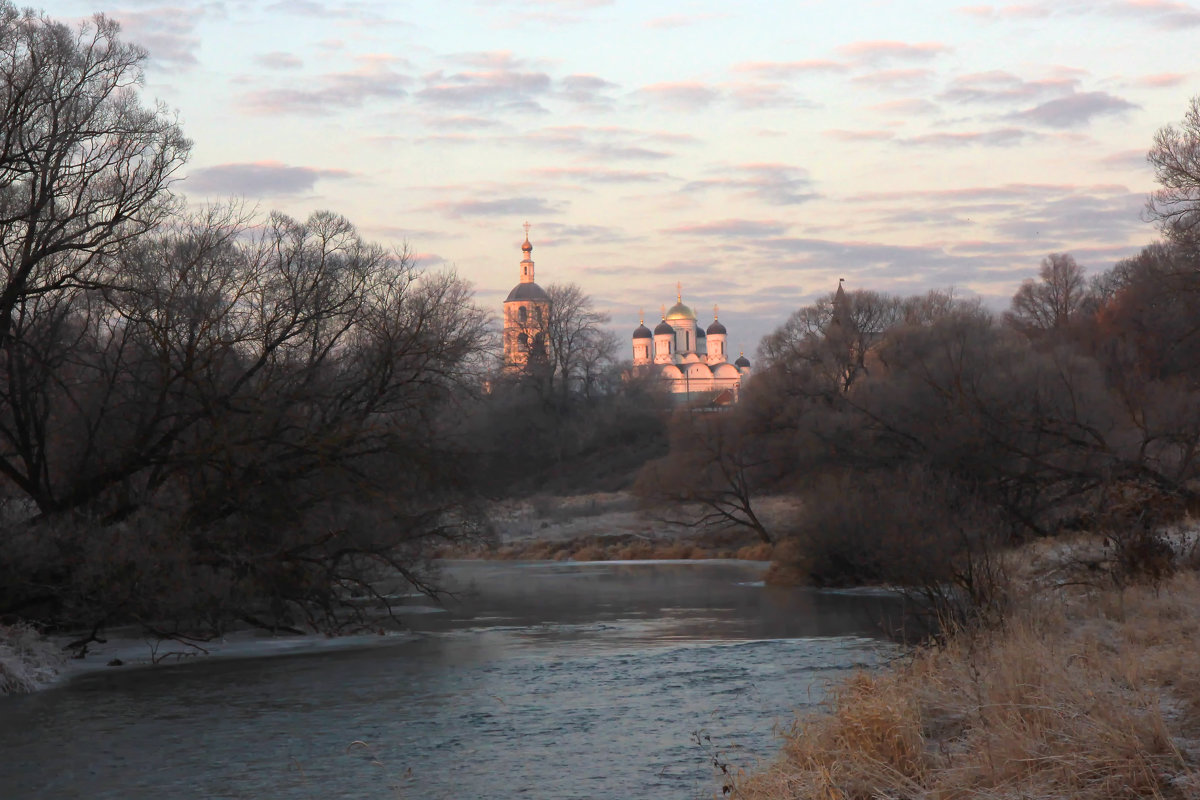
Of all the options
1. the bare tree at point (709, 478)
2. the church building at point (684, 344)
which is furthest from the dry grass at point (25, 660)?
the church building at point (684, 344)

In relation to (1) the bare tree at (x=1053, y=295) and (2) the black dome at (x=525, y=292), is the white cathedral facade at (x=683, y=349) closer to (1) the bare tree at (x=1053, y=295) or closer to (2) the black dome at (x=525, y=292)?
(2) the black dome at (x=525, y=292)

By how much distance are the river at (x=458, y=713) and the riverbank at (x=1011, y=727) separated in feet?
3.80

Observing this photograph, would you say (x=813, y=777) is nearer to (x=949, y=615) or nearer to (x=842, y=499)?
(x=949, y=615)

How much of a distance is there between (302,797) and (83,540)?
970 centimetres

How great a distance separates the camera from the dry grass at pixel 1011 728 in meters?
6.89

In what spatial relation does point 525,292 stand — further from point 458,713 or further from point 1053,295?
point 458,713

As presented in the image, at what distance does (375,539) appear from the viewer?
846 inches

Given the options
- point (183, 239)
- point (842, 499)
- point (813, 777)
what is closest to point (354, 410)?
point (183, 239)

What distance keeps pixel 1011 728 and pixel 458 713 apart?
22.9 ft

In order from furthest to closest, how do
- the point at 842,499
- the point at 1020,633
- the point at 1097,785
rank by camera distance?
1. the point at 842,499
2. the point at 1020,633
3. the point at 1097,785

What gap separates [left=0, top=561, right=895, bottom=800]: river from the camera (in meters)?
10.2

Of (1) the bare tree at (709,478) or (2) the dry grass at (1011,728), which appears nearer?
(2) the dry grass at (1011,728)

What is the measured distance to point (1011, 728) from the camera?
7.74m

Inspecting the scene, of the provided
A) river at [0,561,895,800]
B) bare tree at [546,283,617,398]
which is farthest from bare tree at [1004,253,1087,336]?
river at [0,561,895,800]
